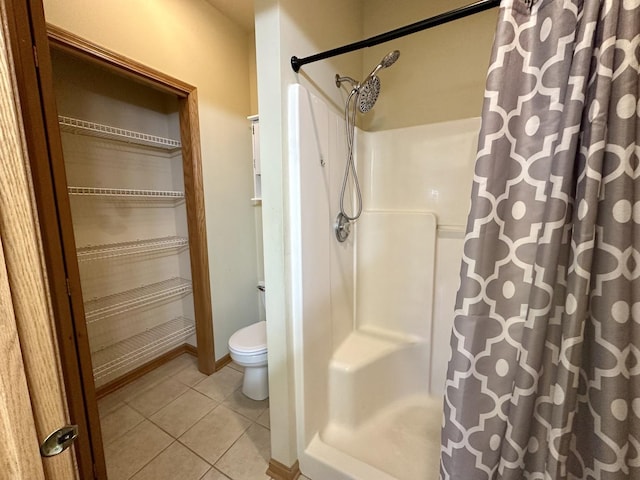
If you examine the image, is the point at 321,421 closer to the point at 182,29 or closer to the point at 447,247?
the point at 447,247

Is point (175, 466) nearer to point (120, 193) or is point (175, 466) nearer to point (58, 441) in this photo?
point (58, 441)

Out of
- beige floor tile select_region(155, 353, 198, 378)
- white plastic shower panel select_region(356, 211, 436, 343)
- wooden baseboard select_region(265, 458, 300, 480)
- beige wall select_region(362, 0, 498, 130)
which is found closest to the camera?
wooden baseboard select_region(265, 458, 300, 480)

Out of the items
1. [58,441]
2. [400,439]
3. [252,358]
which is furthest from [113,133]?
[400,439]

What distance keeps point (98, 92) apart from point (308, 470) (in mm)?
2704

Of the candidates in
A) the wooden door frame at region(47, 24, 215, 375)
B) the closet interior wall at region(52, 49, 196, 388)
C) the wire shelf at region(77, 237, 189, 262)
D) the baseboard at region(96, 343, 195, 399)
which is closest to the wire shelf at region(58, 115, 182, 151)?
the closet interior wall at region(52, 49, 196, 388)

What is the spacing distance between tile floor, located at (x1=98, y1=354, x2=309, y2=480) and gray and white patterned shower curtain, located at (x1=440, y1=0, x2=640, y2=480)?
A: 1.14 m

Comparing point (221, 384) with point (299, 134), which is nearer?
point (299, 134)

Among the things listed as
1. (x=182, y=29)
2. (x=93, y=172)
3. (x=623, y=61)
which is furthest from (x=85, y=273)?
(x=623, y=61)

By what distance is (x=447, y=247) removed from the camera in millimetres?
1702

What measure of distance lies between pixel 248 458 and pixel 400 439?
0.85 m

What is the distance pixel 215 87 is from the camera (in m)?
2.09

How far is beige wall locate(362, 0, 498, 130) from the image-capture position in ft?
5.05

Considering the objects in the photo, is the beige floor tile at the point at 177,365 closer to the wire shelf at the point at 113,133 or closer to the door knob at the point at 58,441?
the wire shelf at the point at 113,133

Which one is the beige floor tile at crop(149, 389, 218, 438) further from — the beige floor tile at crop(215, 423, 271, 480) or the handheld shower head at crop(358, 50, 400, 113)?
the handheld shower head at crop(358, 50, 400, 113)
